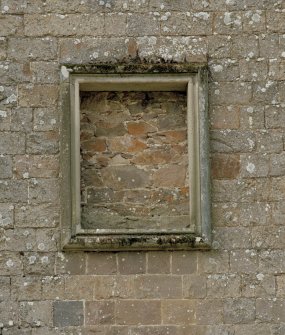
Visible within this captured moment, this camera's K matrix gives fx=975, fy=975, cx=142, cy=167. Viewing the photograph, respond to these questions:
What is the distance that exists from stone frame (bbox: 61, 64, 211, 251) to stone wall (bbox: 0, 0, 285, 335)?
0.08m

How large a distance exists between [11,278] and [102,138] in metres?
1.32

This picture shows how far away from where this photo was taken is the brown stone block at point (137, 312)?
7.35m

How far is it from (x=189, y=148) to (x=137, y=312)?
133 centimetres

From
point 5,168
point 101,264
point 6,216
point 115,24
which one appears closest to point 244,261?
point 101,264

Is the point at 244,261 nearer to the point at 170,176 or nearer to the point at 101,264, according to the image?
the point at 170,176

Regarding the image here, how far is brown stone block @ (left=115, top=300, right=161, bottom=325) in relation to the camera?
7348 millimetres

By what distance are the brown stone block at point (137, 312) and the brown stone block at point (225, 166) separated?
1113 mm

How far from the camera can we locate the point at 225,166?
754 cm

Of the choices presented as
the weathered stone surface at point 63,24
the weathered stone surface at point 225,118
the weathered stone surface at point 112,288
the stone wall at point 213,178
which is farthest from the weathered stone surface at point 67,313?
the weathered stone surface at point 63,24

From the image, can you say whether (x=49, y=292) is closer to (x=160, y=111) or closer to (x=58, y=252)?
(x=58, y=252)

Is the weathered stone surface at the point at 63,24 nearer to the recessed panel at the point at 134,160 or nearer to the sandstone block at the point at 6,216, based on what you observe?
the recessed panel at the point at 134,160

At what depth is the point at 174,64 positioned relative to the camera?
761 centimetres

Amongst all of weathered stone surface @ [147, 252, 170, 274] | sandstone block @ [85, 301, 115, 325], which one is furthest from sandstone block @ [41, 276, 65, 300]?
weathered stone surface @ [147, 252, 170, 274]

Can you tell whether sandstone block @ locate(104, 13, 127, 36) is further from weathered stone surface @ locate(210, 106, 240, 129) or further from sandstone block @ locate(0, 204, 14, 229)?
sandstone block @ locate(0, 204, 14, 229)
